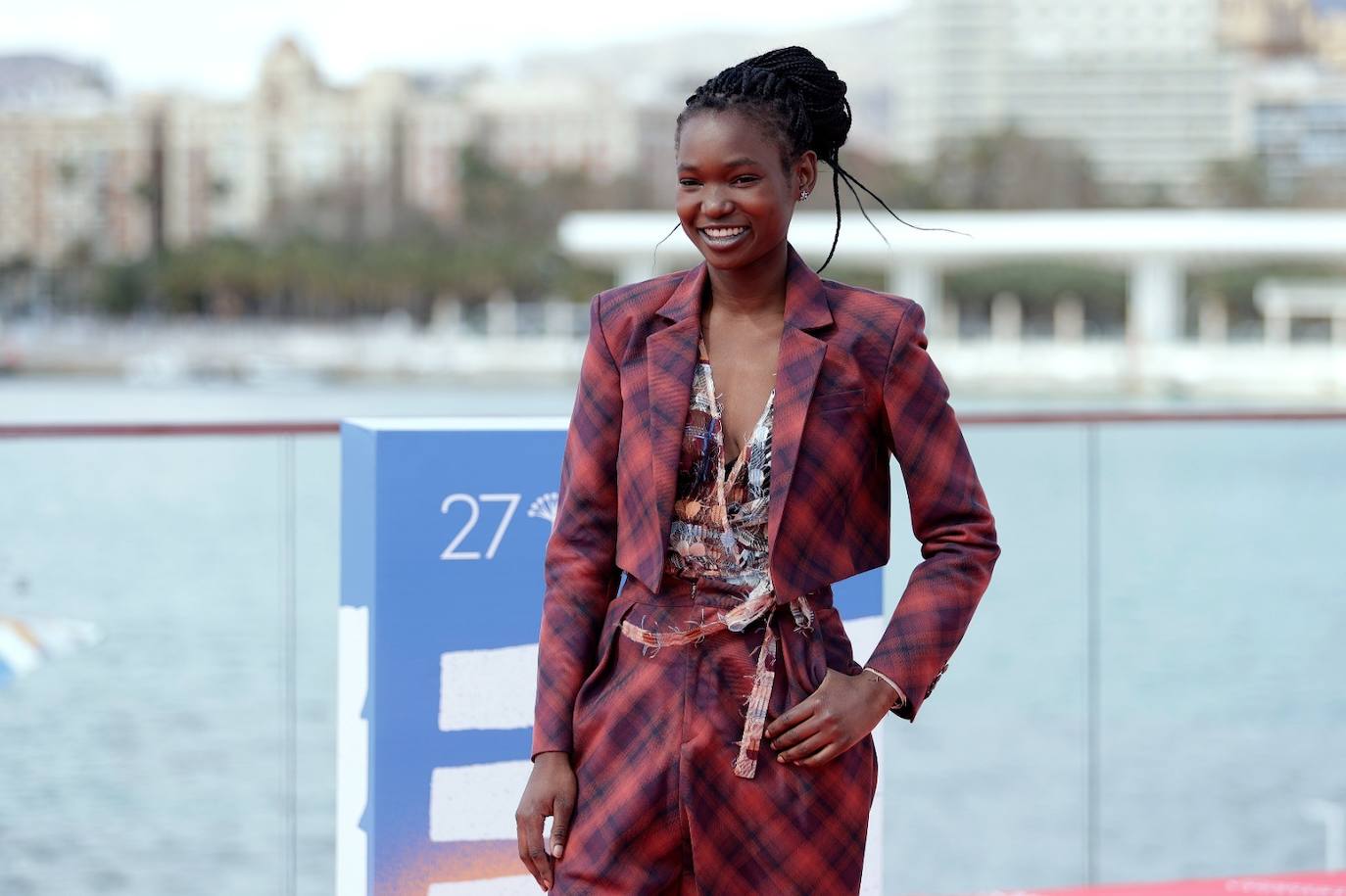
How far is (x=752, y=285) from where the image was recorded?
1536 mm

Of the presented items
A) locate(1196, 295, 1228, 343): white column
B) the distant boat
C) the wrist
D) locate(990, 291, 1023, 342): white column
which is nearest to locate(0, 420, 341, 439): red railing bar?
the wrist

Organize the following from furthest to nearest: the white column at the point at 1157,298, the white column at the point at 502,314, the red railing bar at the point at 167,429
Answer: the white column at the point at 502,314, the white column at the point at 1157,298, the red railing bar at the point at 167,429

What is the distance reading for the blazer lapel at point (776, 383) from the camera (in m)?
1.45

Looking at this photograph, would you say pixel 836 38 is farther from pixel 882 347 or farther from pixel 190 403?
pixel 882 347

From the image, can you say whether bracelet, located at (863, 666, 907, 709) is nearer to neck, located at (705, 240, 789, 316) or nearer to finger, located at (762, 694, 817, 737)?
finger, located at (762, 694, 817, 737)

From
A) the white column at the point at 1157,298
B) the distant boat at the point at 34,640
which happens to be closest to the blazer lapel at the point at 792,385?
the distant boat at the point at 34,640

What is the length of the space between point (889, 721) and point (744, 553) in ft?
19.2

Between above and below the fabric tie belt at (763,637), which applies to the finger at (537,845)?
below

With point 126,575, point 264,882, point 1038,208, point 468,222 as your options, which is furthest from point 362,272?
point 264,882

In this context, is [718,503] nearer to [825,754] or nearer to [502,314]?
[825,754]

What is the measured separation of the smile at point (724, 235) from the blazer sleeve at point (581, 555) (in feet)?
0.40

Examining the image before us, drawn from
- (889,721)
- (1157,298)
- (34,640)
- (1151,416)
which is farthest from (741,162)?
(1157,298)

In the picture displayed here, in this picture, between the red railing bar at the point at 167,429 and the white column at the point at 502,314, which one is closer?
the red railing bar at the point at 167,429

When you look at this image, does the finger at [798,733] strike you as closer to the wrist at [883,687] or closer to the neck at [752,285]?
the wrist at [883,687]
